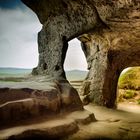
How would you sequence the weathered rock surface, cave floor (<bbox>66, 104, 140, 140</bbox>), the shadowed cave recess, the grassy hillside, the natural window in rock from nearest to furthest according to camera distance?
the weathered rock surface
cave floor (<bbox>66, 104, 140, 140</bbox>)
the shadowed cave recess
the natural window in rock
the grassy hillside

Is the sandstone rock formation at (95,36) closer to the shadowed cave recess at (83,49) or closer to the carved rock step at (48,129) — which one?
the shadowed cave recess at (83,49)

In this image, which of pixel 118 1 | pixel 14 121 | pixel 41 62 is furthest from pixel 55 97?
pixel 118 1

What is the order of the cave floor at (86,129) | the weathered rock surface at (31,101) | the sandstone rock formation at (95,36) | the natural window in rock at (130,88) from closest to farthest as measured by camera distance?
the cave floor at (86,129), the weathered rock surface at (31,101), the sandstone rock formation at (95,36), the natural window in rock at (130,88)

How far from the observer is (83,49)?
13219 mm

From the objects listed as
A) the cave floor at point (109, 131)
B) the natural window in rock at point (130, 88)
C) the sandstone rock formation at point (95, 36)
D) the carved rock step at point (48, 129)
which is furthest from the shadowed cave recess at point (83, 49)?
the natural window in rock at point (130, 88)

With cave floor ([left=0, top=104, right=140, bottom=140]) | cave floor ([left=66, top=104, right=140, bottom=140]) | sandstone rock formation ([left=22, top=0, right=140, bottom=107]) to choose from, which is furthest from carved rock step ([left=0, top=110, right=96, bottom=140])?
sandstone rock formation ([left=22, top=0, right=140, bottom=107])

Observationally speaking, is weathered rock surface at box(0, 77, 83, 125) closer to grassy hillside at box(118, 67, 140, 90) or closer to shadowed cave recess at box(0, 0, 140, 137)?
shadowed cave recess at box(0, 0, 140, 137)

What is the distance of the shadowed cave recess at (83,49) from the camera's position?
6.90 meters

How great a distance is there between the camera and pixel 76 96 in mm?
8641

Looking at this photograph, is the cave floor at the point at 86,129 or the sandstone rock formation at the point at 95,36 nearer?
the cave floor at the point at 86,129

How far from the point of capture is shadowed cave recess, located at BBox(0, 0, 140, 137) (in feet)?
22.6

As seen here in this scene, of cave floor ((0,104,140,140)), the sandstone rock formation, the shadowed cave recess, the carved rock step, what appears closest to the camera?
the carved rock step

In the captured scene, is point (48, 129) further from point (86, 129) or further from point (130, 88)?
point (130, 88)

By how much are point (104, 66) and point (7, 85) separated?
5.85 meters
